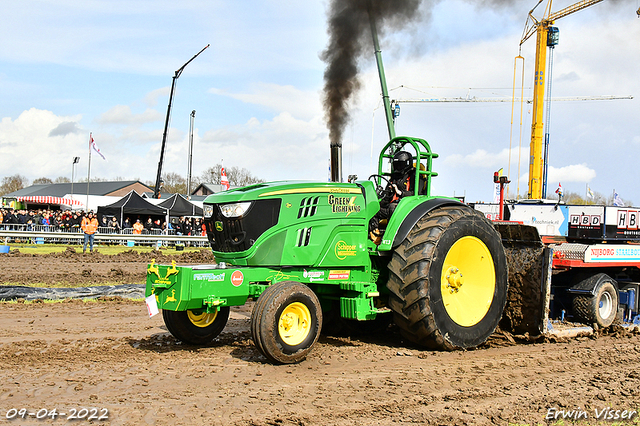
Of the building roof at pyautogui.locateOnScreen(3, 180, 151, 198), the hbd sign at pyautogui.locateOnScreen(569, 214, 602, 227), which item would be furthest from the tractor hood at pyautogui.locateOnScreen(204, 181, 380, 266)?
the building roof at pyautogui.locateOnScreen(3, 180, 151, 198)

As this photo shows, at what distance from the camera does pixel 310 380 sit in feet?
18.1

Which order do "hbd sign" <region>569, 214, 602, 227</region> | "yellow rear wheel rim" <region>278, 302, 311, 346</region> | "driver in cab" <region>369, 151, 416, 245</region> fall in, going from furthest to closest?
"hbd sign" <region>569, 214, 602, 227</region>
"driver in cab" <region>369, 151, 416, 245</region>
"yellow rear wheel rim" <region>278, 302, 311, 346</region>

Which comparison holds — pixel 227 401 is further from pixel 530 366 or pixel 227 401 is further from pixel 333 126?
pixel 333 126

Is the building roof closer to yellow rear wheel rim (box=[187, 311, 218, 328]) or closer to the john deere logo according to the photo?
yellow rear wheel rim (box=[187, 311, 218, 328])

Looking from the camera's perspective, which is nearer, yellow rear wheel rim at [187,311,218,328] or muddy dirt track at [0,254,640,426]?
muddy dirt track at [0,254,640,426]

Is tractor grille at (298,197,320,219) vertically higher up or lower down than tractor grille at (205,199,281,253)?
higher up

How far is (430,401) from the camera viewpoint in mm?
4934

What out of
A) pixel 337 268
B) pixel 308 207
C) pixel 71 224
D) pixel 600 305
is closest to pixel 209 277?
pixel 308 207

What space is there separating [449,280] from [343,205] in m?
1.66

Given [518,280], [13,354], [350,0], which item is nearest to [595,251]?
[518,280]

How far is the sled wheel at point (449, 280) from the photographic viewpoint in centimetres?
664

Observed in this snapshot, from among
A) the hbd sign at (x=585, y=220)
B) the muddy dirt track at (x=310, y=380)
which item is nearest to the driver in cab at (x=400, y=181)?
the muddy dirt track at (x=310, y=380)

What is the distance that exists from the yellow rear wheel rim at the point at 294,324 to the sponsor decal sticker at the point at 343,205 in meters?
1.33

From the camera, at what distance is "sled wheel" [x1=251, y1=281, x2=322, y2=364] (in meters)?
5.74
